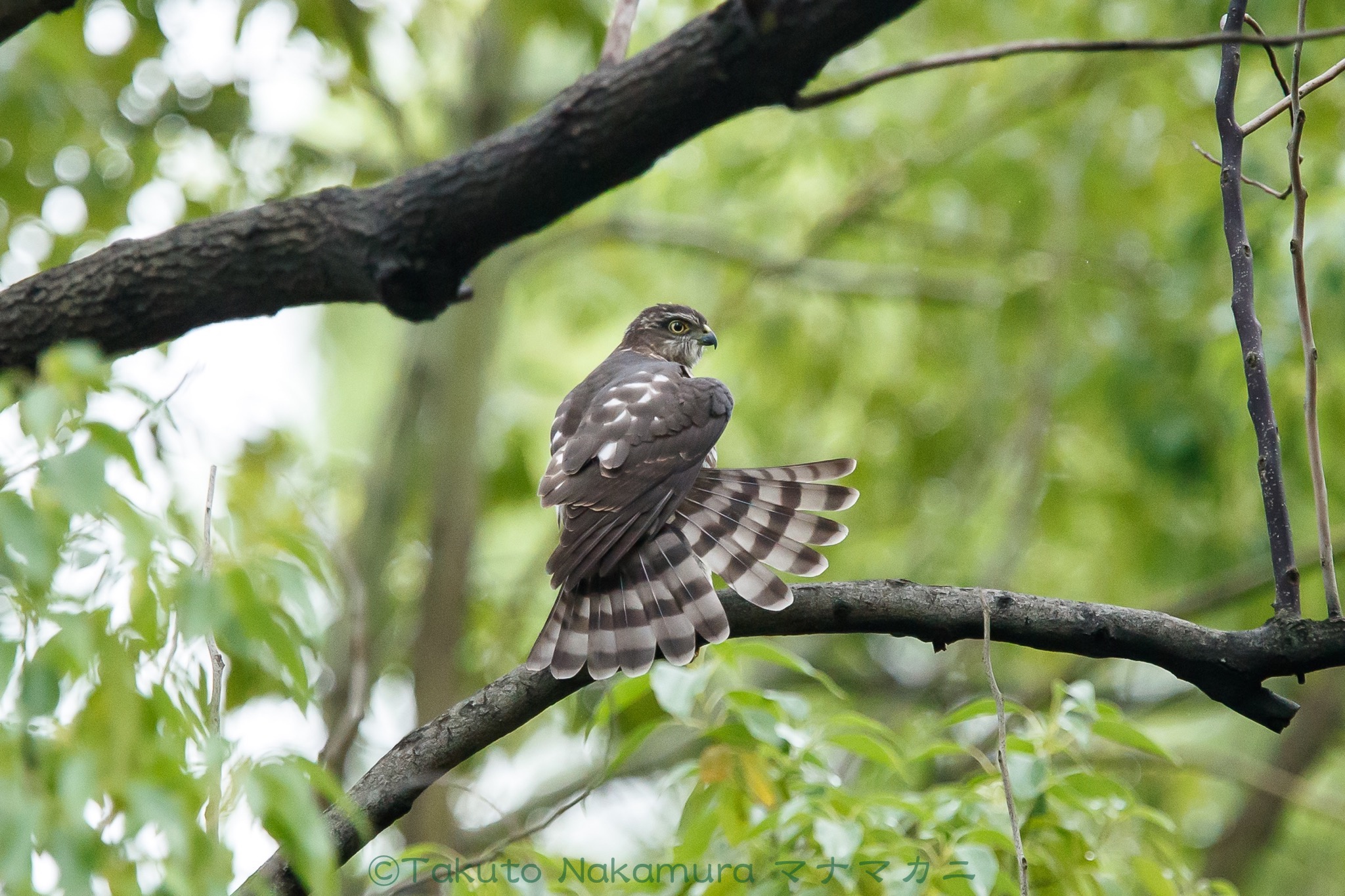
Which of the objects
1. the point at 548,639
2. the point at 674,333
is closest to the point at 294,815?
the point at 548,639

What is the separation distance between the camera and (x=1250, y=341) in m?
2.35

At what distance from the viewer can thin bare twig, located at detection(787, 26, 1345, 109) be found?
6.37 ft

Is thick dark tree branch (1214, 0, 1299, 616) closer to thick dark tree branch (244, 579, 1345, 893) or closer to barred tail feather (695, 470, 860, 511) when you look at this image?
thick dark tree branch (244, 579, 1345, 893)

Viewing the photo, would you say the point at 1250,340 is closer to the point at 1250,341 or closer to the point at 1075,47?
A: the point at 1250,341

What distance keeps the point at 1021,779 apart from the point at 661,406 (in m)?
1.53

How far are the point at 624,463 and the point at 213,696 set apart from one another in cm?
159

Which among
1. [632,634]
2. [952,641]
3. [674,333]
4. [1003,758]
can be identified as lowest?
[1003,758]

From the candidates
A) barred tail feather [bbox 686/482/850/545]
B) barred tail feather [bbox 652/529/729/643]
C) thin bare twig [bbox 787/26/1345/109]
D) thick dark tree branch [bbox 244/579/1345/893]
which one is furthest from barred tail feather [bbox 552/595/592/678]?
thin bare twig [bbox 787/26/1345/109]

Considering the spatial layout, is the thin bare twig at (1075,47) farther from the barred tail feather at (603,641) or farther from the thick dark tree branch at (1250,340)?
the barred tail feather at (603,641)

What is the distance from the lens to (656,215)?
7.64 metres

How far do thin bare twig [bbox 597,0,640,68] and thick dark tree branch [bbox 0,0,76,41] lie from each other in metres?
1.41

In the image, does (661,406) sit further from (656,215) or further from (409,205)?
(656,215)

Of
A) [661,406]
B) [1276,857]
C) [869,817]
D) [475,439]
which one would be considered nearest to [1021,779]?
[869,817]

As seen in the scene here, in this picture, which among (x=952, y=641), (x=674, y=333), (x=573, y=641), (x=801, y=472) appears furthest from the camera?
(x=674, y=333)
